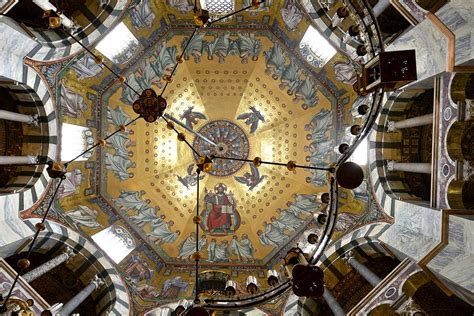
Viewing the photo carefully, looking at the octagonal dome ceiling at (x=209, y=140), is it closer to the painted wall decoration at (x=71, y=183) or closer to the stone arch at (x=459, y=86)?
the painted wall decoration at (x=71, y=183)

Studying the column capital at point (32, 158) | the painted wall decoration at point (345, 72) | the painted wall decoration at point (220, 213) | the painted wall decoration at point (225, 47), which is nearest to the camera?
the column capital at point (32, 158)

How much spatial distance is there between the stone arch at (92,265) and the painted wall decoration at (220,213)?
3.92 m

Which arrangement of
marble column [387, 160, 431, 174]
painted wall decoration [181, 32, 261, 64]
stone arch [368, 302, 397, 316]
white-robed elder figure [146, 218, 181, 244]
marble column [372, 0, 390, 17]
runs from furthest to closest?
1. white-robed elder figure [146, 218, 181, 244]
2. painted wall decoration [181, 32, 261, 64]
3. marble column [372, 0, 390, 17]
4. marble column [387, 160, 431, 174]
5. stone arch [368, 302, 397, 316]

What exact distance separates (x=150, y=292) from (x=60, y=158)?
4.93 metres

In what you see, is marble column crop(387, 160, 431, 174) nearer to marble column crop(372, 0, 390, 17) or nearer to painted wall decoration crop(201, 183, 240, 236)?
marble column crop(372, 0, 390, 17)

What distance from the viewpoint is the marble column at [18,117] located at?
9.20m

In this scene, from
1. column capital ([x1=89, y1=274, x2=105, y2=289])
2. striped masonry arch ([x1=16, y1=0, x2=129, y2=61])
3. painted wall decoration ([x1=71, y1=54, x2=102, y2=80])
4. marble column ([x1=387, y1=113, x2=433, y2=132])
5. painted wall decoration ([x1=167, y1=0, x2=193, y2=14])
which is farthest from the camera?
painted wall decoration ([x1=167, y1=0, x2=193, y2=14])

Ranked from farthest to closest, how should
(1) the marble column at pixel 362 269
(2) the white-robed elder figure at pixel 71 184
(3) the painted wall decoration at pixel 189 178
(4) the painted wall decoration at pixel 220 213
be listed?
(3) the painted wall decoration at pixel 189 178, (4) the painted wall decoration at pixel 220 213, (2) the white-robed elder figure at pixel 71 184, (1) the marble column at pixel 362 269

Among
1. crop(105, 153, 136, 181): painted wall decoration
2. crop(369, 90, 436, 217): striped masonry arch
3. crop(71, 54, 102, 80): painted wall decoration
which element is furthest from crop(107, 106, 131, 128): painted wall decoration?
crop(369, 90, 436, 217): striped masonry arch

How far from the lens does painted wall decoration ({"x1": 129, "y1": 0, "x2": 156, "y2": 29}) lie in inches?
440

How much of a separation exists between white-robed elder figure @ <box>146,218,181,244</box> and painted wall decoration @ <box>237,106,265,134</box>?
4648mm

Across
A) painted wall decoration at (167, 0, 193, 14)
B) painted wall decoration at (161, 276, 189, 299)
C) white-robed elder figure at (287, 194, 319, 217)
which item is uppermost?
painted wall decoration at (167, 0, 193, 14)

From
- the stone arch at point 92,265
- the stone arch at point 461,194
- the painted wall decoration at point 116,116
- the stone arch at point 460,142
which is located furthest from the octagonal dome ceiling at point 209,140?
the stone arch at point 460,142

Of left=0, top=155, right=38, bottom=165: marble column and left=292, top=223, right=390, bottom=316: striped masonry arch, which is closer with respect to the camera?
left=0, top=155, right=38, bottom=165: marble column
